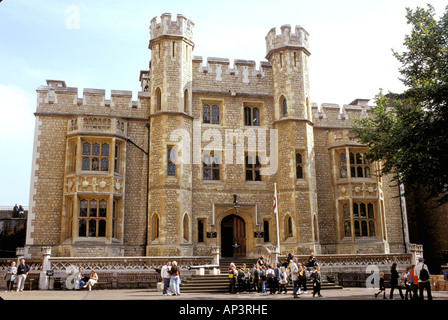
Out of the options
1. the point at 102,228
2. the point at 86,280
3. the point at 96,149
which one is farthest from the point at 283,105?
the point at 86,280

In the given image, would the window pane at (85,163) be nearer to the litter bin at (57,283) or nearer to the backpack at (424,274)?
the litter bin at (57,283)

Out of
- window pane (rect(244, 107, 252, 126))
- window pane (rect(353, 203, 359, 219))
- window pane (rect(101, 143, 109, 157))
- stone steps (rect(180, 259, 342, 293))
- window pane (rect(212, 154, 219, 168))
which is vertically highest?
window pane (rect(244, 107, 252, 126))

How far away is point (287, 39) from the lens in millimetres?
23172

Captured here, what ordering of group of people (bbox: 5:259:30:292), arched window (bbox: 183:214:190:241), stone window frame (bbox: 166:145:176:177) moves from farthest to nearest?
stone window frame (bbox: 166:145:176:177)
arched window (bbox: 183:214:190:241)
group of people (bbox: 5:259:30:292)

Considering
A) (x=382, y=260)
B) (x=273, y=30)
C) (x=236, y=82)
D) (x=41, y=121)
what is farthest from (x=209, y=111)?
(x=382, y=260)

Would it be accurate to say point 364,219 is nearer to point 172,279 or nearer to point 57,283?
point 172,279

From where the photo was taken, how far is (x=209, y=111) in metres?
22.8

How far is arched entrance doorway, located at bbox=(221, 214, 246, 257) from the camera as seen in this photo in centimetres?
2167

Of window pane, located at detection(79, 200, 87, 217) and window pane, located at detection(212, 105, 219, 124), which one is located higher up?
window pane, located at detection(212, 105, 219, 124)

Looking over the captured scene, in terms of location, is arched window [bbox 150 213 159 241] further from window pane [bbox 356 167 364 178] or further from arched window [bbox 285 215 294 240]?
window pane [bbox 356 167 364 178]

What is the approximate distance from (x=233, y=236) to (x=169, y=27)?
37.6 ft

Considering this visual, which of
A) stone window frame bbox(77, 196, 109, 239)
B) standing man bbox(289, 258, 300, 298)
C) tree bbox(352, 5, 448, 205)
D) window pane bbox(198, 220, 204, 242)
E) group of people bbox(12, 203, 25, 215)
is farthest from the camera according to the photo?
group of people bbox(12, 203, 25, 215)

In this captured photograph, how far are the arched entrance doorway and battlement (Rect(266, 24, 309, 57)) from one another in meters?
9.64

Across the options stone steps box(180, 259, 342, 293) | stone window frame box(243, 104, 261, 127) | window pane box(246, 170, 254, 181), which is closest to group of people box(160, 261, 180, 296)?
stone steps box(180, 259, 342, 293)
